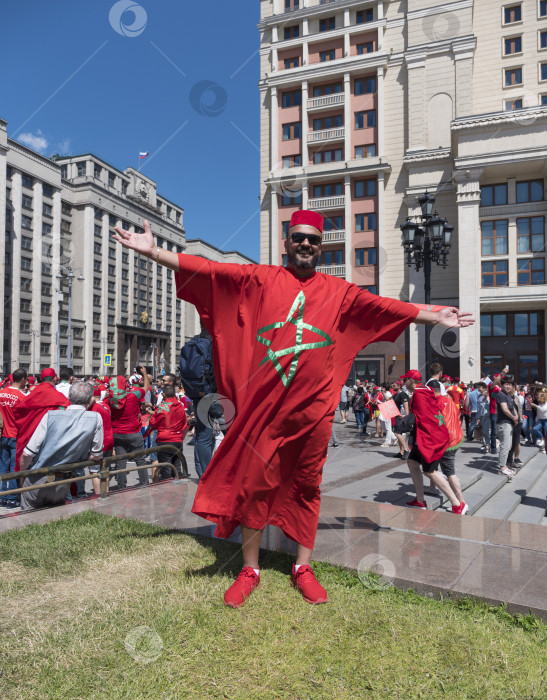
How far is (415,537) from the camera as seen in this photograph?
4.40 m

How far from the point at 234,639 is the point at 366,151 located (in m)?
37.3

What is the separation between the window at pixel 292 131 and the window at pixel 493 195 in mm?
14049

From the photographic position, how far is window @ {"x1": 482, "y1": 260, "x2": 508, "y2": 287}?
3038cm

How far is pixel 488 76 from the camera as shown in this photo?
109 ft

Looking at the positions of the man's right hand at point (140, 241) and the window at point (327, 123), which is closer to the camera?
the man's right hand at point (140, 241)

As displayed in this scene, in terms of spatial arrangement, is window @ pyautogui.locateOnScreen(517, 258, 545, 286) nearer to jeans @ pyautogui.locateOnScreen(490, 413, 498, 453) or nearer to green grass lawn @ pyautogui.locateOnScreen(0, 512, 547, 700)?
jeans @ pyautogui.locateOnScreen(490, 413, 498, 453)

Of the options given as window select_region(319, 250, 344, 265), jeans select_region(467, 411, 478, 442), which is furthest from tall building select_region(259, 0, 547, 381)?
jeans select_region(467, 411, 478, 442)

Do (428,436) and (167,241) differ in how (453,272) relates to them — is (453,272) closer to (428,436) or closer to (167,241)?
(428,436)

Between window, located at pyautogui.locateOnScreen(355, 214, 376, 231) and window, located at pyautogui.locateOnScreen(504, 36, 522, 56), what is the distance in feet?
41.8

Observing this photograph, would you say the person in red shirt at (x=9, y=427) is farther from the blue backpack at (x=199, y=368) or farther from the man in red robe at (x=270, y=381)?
the man in red robe at (x=270, y=381)

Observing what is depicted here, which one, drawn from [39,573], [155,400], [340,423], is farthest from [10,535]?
[340,423]

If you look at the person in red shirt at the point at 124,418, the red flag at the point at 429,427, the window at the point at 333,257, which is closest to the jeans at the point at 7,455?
the person in red shirt at the point at 124,418

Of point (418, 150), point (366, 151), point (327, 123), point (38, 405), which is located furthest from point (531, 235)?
point (38, 405)

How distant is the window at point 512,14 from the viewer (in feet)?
108
